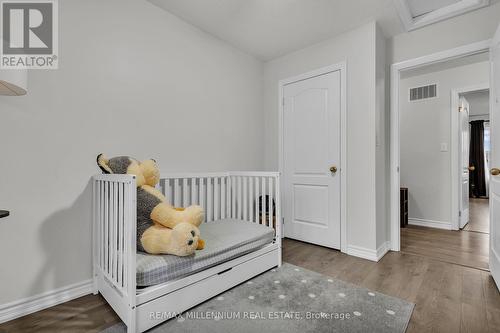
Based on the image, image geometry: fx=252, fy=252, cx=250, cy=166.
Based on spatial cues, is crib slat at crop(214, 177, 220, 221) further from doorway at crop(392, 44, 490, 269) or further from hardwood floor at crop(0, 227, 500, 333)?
doorway at crop(392, 44, 490, 269)

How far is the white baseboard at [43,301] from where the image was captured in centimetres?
145

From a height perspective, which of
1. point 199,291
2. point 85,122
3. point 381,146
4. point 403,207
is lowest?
point 199,291

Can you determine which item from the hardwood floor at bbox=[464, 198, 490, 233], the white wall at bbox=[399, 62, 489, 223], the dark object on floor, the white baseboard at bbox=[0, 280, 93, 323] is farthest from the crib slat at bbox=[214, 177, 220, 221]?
the hardwood floor at bbox=[464, 198, 490, 233]

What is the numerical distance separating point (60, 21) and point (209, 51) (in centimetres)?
127

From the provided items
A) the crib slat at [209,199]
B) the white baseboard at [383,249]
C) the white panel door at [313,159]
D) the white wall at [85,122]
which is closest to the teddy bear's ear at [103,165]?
the white wall at [85,122]

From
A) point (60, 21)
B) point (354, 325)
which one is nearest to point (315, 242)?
point (354, 325)

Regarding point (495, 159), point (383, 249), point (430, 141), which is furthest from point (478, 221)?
point (495, 159)

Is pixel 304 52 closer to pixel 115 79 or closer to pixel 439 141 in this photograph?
pixel 115 79

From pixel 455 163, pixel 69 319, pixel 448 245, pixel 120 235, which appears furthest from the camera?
pixel 455 163

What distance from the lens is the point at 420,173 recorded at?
3.80 m

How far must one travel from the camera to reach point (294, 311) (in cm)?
151

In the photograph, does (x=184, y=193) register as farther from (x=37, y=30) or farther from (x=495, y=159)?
(x=495, y=159)

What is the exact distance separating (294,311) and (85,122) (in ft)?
6.04

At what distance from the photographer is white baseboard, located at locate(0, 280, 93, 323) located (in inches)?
56.9
